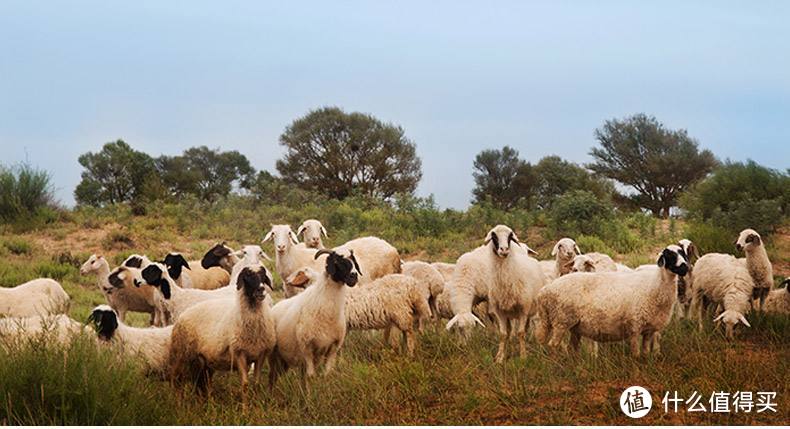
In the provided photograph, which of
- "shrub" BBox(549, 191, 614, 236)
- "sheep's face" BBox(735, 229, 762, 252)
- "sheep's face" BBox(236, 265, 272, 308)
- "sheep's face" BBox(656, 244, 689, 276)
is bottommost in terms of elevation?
"sheep's face" BBox(236, 265, 272, 308)

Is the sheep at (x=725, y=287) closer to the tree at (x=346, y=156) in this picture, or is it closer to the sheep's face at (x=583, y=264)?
the sheep's face at (x=583, y=264)

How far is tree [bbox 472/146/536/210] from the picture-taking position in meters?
49.0

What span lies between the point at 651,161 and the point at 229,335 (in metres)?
38.5

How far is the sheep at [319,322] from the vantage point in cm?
980

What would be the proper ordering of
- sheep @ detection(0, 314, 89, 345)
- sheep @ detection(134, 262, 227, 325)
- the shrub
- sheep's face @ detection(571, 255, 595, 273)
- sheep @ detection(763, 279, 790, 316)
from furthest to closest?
the shrub → sheep @ detection(763, 279, 790, 316) → sheep's face @ detection(571, 255, 595, 273) → sheep @ detection(134, 262, 227, 325) → sheep @ detection(0, 314, 89, 345)

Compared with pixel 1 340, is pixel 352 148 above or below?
above

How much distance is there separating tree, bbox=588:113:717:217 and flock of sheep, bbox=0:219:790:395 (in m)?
31.3

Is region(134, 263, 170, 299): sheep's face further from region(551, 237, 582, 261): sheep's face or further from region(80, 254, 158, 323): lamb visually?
region(551, 237, 582, 261): sheep's face

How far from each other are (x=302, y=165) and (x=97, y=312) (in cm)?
3938

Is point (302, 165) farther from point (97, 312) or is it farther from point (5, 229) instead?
point (97, 312)

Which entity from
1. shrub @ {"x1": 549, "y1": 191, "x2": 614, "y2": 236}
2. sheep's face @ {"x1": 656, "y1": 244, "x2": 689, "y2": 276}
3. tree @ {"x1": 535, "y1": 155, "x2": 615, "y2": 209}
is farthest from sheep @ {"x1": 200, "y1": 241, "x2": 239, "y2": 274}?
tree @ {"x1": 535, "y1": 155, "x2": 615, "y2": 209}

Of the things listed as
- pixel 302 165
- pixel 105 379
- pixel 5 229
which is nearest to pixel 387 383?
pixel 105 379

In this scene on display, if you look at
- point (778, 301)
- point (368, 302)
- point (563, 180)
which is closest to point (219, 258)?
point (368, 302)

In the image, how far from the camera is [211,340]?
379 inches
